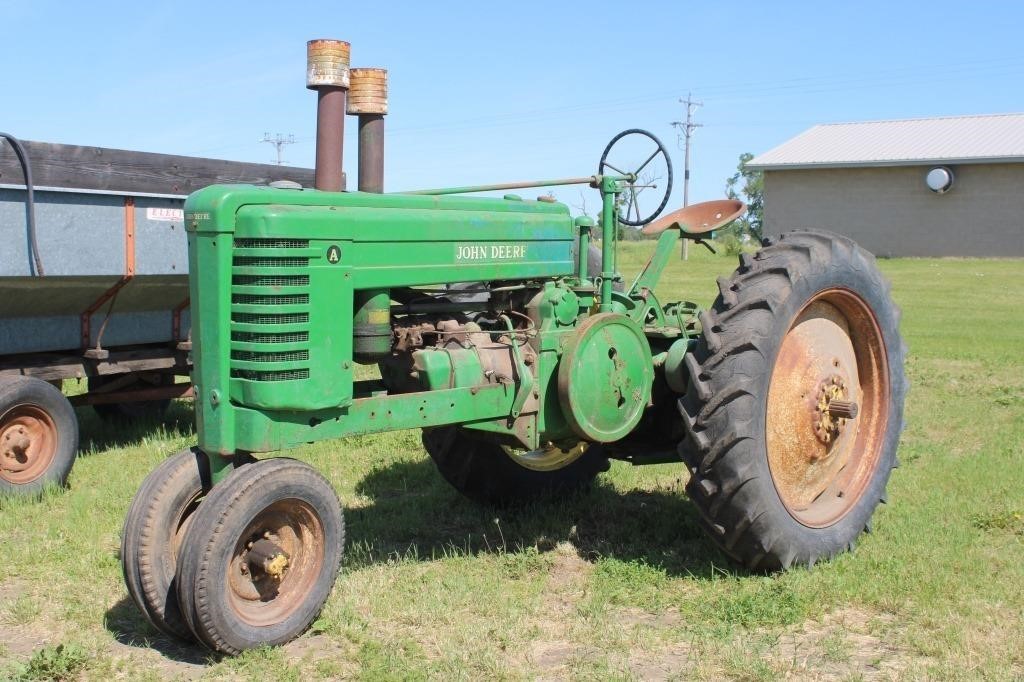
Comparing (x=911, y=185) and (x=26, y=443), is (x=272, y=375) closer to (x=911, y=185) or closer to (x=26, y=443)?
(x=26, y=443)

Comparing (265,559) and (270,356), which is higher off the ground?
(270,356)

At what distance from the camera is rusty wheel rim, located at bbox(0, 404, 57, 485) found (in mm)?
6477

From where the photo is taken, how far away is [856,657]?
4.02 metres

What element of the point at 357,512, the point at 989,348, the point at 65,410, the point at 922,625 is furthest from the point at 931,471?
the point at 989,348

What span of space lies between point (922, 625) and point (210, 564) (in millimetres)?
2721

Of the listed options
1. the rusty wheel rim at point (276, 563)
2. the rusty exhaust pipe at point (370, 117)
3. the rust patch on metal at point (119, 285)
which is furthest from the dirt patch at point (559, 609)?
the rust patch on metal at point (119, 285)

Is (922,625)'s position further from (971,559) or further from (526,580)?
(526,580)

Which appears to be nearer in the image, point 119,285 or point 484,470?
point 484,470

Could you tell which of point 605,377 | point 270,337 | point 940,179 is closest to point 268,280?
point 270,337

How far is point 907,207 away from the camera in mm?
31062

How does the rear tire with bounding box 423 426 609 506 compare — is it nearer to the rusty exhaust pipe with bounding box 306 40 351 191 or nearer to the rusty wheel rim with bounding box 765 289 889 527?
the rusty wheel rim with bounding box 765 289 889 527

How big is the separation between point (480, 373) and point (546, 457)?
1.46 meters

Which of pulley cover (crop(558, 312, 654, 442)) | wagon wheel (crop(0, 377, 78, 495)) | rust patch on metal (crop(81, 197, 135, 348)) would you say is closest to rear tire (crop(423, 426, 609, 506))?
pulley cover (crop(558, 312, 654, 442))

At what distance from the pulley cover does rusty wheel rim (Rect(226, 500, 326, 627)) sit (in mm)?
1292
